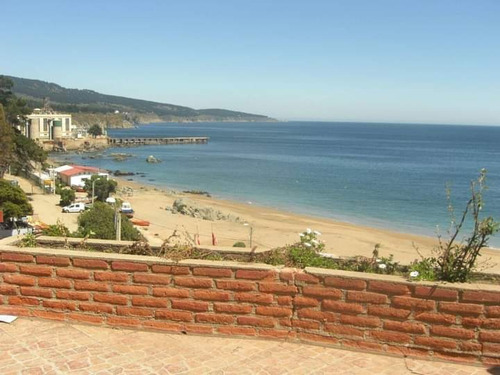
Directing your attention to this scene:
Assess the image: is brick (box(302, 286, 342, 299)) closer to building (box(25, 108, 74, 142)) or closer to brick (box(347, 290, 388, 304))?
brick (box(347, 290, 388, 304))

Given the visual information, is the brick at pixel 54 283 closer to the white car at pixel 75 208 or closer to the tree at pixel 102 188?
the white car at pixel 75 208

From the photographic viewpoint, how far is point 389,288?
4109 millimetres

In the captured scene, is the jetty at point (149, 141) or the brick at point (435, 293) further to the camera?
the jetty at point (149, 141)

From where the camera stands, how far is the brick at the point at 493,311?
3.95 meters

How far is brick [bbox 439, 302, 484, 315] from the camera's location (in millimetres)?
3975

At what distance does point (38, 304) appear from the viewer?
4.71 meters

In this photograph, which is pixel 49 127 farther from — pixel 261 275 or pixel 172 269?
pixel 261 275

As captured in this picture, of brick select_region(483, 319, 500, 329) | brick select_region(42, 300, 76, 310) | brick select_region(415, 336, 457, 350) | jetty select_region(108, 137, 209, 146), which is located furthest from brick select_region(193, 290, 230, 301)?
jetty select_region(108, 137, 209, 146)

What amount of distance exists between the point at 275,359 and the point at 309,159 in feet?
277

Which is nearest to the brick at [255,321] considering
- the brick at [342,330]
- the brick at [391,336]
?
the brick at [342,330]

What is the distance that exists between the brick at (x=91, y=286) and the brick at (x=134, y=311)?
0.22 metres

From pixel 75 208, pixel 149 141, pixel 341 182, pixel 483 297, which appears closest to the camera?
pixel 483 297

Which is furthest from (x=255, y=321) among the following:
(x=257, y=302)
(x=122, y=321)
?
(x=122, y=321)

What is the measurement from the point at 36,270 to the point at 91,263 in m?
0.54
